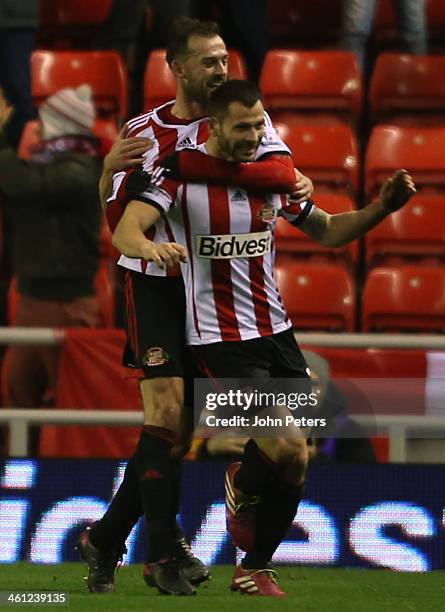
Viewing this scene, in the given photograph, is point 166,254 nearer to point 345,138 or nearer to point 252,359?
point 252,359

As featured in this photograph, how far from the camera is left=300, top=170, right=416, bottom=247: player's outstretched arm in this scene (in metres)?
5.26

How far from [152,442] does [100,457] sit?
143cm

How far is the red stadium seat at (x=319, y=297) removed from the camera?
824 centimetres

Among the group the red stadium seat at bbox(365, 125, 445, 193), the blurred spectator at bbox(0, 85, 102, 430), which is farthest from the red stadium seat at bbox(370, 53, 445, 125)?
the blurred spectator at bbox(0, 85, 102, 430)

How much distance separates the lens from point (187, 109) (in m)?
5.35

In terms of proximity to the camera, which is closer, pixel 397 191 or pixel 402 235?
pixel 397 191

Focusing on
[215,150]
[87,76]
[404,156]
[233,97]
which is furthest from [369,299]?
[233,97]

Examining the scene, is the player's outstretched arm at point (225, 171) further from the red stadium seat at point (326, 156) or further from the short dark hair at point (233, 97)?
the red stadium seat at point (326, 156)

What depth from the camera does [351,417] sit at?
6.65 meters

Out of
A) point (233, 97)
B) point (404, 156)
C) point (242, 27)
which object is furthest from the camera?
point (242, 27)

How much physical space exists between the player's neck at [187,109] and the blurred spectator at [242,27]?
4621 millimetres

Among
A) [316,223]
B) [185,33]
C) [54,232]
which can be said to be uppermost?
[185,33]

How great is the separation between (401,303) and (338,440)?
1.73 m

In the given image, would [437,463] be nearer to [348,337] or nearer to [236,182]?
[348,337]
